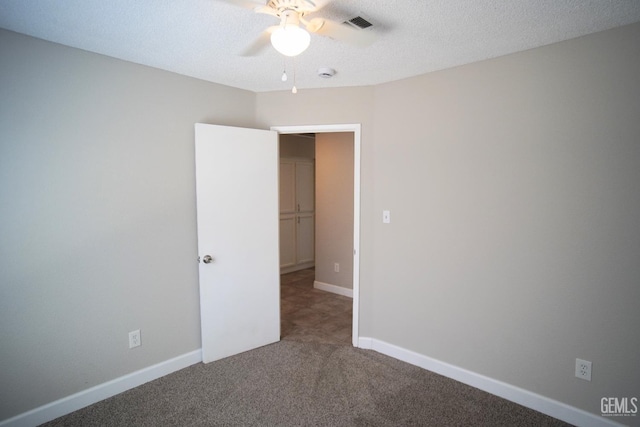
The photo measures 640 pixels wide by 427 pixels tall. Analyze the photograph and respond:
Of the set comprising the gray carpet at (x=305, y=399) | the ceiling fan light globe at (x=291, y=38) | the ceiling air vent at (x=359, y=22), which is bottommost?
the gray carpet at (x=305, y=399)

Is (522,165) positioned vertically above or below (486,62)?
below

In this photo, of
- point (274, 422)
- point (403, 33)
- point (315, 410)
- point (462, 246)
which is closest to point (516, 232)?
point (462, 246)

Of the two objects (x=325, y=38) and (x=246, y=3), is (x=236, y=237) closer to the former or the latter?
(x=325, y=38)

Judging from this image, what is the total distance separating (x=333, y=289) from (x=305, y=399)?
2469 mm

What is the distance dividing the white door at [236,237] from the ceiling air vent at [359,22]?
146 cm

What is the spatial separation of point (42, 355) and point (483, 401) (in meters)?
2.92

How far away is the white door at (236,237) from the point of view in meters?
2.85

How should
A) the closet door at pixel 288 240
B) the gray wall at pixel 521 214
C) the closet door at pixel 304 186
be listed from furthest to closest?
the closet door at pixel 304 186, the closet door at pixel 288 240, the gray wall at pixel 521 214

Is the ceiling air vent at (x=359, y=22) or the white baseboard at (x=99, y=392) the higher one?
the ceiling air vent at (x=359, y=22)

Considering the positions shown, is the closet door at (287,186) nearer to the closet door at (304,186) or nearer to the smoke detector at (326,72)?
the closet door at (304,186)

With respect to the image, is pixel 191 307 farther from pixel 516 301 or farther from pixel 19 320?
pixel 516 301

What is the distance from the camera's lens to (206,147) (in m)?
2.81

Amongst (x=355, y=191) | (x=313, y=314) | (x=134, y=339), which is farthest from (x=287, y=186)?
(x=134, y=339)

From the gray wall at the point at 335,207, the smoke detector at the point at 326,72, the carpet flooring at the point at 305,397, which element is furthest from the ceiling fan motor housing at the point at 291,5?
the gray wall at the point at 335,207
